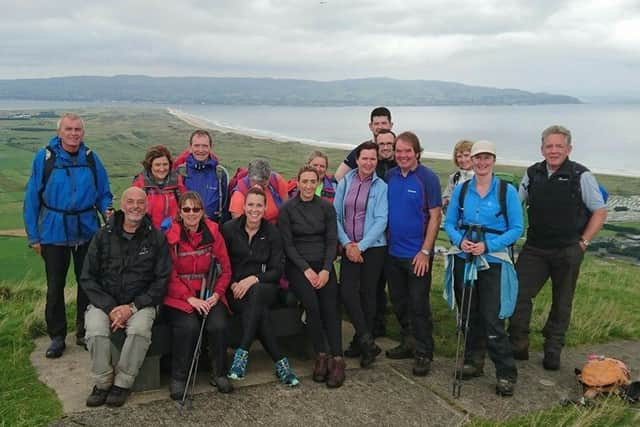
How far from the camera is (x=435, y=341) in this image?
6012 mm

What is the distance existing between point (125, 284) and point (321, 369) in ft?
5.89

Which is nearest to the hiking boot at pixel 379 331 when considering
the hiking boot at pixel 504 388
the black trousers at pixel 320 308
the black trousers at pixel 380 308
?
the black trousers at pixel 380 308

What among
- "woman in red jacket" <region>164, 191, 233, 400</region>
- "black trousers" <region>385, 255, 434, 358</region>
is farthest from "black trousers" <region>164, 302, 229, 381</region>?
"black trousers" <region>385, 255, 434, 358</region>

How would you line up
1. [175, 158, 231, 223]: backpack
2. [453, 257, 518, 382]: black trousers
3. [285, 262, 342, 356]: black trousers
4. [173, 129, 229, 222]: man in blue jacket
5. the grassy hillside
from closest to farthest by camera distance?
[453, 257, 518, 382]: black trousers
[285, 262, 342, 356]: black trousers
[173, 129, 229, 222]: man in blue jacket
[175, 158, 231, 223]: backpack
the grassy hillside

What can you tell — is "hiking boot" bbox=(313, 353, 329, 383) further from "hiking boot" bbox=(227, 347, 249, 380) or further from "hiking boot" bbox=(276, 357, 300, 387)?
"hiking boot" bbox=(227, 347, 249, 380)

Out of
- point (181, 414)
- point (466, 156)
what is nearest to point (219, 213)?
point (181, 414)

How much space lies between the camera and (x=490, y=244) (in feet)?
15.7

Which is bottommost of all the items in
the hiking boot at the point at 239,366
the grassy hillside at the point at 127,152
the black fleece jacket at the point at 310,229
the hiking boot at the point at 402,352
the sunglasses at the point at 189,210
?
the grassy hillside at the point at 127,152

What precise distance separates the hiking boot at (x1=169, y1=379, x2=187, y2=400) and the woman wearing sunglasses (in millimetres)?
421

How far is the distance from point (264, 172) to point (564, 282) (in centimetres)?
308

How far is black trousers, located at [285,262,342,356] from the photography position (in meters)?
5.06

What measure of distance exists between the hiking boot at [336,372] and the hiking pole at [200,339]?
Answer: 112cm

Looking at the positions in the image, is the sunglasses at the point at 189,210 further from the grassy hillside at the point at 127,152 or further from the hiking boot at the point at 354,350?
the grassy hillside at the point at 127,152

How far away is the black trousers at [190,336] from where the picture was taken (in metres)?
4.58
